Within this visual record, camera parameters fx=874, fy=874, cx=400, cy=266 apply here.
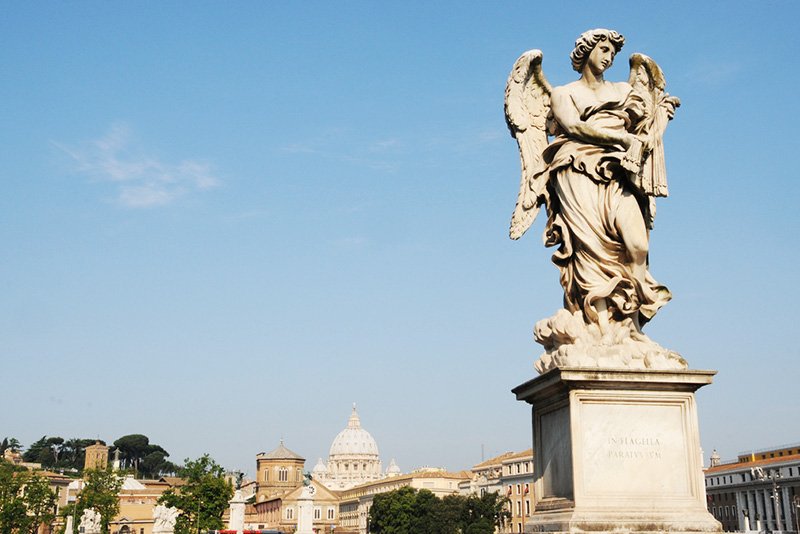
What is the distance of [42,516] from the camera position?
76125 millimetres

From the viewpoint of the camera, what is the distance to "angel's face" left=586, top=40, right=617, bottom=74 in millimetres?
10469

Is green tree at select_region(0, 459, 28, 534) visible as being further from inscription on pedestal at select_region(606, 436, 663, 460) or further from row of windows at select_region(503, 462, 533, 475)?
inscription on pedestal at select_region(606, 436, 663, 460)

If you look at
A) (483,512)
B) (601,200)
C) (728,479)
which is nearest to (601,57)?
(601,200)

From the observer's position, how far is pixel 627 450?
30.0 ft

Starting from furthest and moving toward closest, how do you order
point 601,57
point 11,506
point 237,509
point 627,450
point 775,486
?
point 237,509, point 11,506, point 775,486, point 601,57, point 627,450

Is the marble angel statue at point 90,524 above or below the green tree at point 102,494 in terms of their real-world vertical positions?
below

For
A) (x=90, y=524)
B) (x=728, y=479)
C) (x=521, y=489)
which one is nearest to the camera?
(x=90, y=524)

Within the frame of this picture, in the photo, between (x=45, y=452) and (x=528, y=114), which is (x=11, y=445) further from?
(x=528, y=114)

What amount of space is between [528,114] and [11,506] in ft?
241

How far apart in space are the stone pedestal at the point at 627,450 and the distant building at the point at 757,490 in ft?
276

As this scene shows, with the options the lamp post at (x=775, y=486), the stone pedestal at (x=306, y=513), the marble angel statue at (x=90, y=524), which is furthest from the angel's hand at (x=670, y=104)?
the stone pedestal at (x=306, y=513)

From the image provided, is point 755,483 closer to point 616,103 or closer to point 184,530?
point 184,530

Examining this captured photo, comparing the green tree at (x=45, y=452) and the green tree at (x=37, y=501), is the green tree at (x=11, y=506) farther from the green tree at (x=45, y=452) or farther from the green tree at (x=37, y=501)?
the green tree at (x=45, y=452)

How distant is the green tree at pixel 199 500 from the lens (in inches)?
3039
